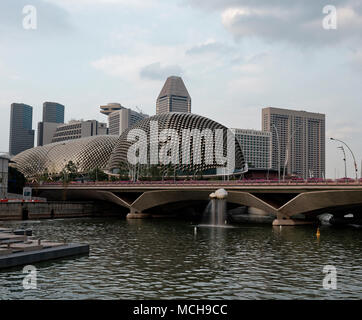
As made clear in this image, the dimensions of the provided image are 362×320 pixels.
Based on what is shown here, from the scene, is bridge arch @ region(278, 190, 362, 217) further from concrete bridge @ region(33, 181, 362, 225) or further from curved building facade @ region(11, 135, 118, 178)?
curved building facade @ region(11, 135, 118, 178)

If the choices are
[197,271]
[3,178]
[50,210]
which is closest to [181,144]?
[3,178]

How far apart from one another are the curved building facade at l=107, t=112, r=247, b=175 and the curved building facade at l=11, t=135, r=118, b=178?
59.4ft

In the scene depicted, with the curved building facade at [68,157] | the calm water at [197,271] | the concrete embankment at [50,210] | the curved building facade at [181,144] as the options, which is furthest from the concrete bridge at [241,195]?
the curved building facade at [68,157]

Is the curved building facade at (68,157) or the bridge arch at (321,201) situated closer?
the bridge arch at (321,201)

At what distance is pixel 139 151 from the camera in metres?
153

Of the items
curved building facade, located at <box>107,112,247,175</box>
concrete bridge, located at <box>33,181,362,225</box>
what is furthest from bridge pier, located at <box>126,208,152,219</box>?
curved building facade, located at <box>107,112,247,175</box>

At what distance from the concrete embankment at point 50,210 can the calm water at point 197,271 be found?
32.4m

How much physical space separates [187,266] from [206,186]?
44.2 meters

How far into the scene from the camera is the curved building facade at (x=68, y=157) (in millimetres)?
180000

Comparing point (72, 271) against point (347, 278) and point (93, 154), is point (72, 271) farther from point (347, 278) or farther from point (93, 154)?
point (93, 154)

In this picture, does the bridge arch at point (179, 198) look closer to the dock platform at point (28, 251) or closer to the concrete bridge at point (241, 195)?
the concrete bridge at point (241, 195)

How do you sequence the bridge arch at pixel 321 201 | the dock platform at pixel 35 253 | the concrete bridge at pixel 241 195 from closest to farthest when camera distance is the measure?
1. the dock platform at pixel 35 253
2. the bridge arch at pixel 321 201
3. the concrete bridge at pixel 241 195
